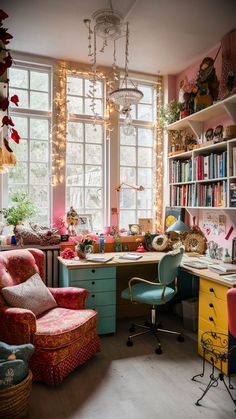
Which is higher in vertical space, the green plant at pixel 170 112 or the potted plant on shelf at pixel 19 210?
the green plant at pixel 170 112

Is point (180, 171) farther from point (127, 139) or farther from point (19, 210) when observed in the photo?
point (19, 210)

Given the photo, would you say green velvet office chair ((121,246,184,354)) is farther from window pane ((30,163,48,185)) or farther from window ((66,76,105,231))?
window pane ((30,163,48,185))

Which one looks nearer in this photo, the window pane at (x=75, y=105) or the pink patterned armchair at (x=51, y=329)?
the pink patterned armchair at (x=51, y=329)

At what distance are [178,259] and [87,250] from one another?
945 millimetres

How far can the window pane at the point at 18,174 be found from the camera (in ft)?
11.9

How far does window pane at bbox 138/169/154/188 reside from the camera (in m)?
4.23

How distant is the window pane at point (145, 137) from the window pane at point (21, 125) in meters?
1.44

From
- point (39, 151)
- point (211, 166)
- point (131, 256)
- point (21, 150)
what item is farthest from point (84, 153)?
point (211, 166)

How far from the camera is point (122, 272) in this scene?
12.1 ft

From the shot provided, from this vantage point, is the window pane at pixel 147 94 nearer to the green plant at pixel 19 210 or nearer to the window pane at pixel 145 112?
the window pane at pixel 145 112

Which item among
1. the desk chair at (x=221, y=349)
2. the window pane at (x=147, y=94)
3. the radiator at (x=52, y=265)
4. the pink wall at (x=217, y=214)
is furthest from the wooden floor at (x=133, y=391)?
the window pane at (x=147, y=94)

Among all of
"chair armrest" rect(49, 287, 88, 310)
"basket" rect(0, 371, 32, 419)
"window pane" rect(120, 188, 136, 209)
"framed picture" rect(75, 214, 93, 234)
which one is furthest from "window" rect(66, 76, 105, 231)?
"basket" rect(0, 371, 32, 419)

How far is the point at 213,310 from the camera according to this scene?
261cm

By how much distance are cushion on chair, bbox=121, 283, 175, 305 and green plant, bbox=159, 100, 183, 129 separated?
2014 millimetres
